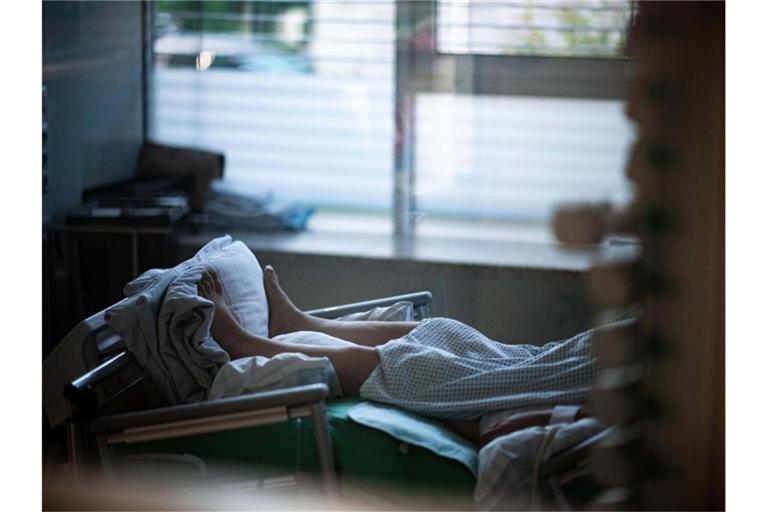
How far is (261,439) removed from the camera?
6.70 feet

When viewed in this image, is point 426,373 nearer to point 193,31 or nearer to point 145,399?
point 145,399

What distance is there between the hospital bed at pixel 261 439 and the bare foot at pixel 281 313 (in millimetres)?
44

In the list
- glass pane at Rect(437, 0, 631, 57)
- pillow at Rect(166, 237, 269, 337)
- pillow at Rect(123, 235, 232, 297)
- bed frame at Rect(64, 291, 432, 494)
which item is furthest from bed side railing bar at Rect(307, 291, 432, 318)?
glass pane at Rect(437, 0, 631, 57)

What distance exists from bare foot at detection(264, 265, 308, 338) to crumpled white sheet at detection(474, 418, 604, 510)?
0.44 m

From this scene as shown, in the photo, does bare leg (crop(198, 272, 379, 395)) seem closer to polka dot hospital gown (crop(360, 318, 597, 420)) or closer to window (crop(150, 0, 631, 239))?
polka dot hospital gown (crop(360, 318, 597, 420))

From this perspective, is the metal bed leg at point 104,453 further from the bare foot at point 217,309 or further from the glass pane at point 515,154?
the glass pane at point 515,154

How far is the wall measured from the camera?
7.25ft

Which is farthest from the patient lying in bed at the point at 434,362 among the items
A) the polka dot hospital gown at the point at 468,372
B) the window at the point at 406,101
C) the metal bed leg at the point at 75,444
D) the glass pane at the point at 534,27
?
the glass pane at the point at 534,27

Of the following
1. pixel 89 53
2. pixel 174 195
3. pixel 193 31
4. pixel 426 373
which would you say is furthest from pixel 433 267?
pixel 89 53

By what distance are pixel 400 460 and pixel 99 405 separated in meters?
0.60

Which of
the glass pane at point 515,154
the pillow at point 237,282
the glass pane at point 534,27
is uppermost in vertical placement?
the glass pane at point 534,27

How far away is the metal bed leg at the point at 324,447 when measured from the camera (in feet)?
6.51

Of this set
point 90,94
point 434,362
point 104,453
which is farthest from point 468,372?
point 90,94
